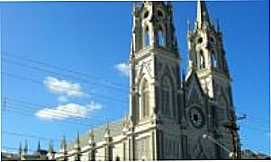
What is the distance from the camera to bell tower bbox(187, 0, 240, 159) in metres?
52.3

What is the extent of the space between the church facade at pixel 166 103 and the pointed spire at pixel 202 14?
1.24 meters

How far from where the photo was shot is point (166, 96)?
47.3 m

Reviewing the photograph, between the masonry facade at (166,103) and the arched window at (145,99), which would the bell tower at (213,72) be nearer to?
the masonry facade at (166,103)

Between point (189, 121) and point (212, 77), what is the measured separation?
261 inches

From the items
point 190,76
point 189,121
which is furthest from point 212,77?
point 189,121

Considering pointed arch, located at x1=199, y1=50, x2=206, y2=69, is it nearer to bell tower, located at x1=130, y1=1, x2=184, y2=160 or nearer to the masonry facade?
the masonry facade

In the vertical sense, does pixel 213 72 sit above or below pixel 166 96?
above

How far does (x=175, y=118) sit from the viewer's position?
47.6 metres

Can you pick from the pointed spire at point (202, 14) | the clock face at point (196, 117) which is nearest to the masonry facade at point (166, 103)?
the clock face at point (196, 117)

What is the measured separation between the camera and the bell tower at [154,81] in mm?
45375

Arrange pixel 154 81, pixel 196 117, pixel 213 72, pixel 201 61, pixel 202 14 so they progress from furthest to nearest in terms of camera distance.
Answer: pixel 202 14, pixel 201 61, pixel 213 72, pixel 196 117, pixel 154 81

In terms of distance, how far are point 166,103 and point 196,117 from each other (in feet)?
15.3

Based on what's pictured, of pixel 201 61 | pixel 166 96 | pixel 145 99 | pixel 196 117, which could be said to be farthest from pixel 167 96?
pixel 201 61

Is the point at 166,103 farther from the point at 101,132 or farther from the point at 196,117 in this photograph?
the point at 101,132
